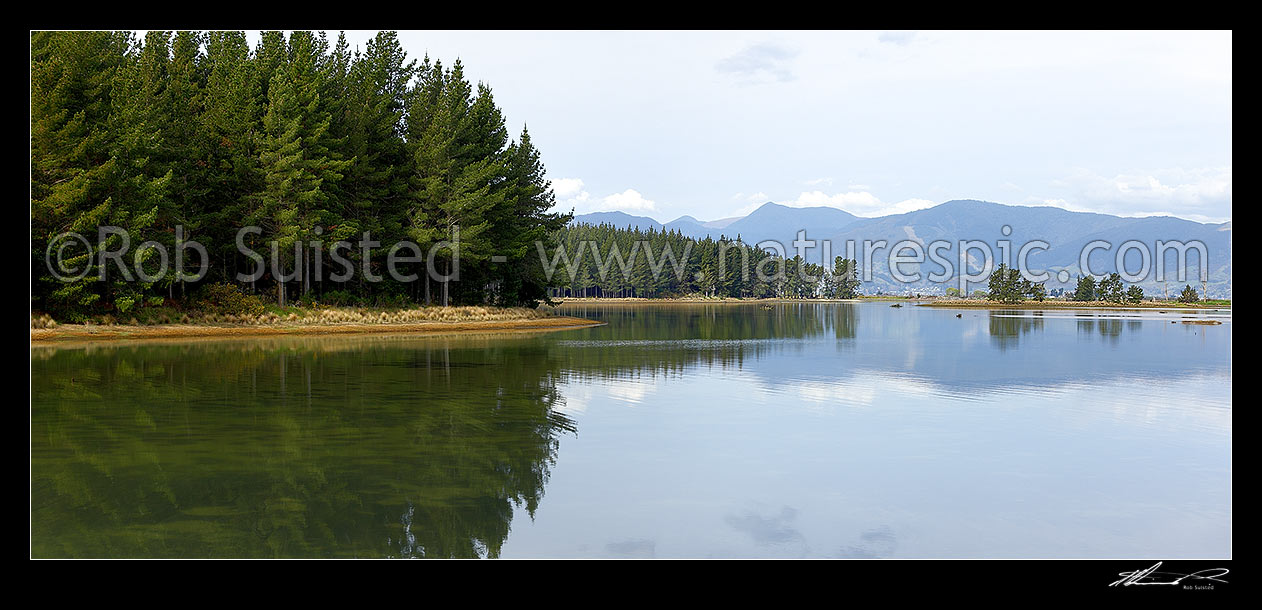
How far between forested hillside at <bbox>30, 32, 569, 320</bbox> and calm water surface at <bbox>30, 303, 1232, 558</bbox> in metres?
15.1

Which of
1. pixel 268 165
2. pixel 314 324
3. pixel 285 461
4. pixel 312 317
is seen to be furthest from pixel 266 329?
pixel 285 461

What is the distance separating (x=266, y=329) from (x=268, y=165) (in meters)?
9.74

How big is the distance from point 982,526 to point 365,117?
5120 cm

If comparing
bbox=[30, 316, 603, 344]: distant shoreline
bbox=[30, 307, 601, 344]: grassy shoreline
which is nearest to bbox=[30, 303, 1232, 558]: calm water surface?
bbox=[30, 316, 603, 344]: distant shoreline

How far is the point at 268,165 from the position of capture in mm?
45281

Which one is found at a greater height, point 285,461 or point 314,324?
point 314,324

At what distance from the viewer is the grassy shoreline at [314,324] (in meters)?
35.8
